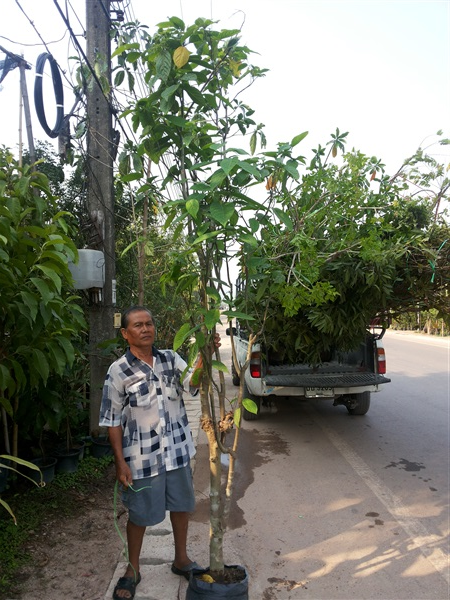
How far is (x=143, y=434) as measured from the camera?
112 inches

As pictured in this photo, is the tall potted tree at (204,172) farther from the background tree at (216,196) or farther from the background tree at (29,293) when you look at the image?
the background tree at (29,293)

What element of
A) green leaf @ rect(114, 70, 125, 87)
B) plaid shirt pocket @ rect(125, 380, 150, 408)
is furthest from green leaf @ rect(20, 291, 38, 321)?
green leaf @ rect(114, 70, 125, 87)

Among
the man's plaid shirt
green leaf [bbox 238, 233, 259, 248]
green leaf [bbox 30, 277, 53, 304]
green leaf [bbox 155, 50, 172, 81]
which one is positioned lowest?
the man's plaid shirt

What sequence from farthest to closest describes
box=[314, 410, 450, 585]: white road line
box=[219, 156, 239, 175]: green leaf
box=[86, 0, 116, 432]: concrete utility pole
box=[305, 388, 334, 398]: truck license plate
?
box=[305, 388, 334, 398]: truck license plate → box=[86, 0, 116, 432]: concrete utility pole → box=[314, 410, 450, 585]: white road line → box=[219, 156, 239, 175]: green leaf

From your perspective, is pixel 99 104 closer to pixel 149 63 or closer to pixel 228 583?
pixel 149 63

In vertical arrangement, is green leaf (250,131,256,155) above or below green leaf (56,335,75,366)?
above

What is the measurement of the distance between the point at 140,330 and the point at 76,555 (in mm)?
1753

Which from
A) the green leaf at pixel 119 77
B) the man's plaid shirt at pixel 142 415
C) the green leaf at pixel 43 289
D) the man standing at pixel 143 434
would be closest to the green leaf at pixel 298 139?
the man standing at pixel 143 434

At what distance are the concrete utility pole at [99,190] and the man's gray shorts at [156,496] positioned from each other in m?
2.44

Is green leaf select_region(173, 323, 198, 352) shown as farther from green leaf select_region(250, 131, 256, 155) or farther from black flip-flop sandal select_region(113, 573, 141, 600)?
black flip-flop sandal select_region(113, 573, 141, 600)

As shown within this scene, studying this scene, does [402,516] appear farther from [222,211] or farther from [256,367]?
[222,211]

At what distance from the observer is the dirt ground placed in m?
2.98

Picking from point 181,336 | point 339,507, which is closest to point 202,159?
point 181,336

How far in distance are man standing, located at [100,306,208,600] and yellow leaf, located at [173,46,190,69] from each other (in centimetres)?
139
